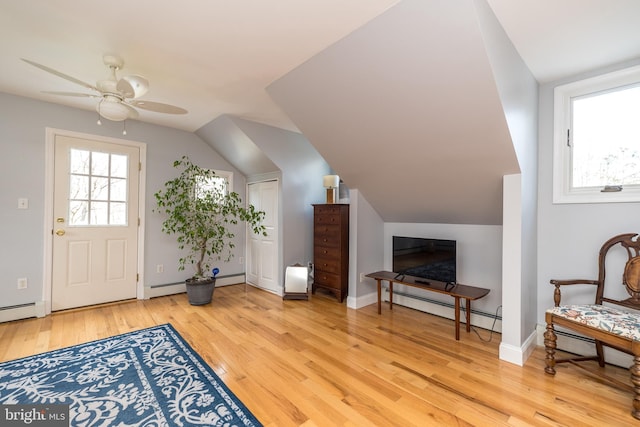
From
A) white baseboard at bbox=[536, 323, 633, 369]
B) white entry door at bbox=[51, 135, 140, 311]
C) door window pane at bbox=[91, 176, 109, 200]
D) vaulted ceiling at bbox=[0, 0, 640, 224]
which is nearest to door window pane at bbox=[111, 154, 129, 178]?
white entry door at bbox=[51, 135, 140, 311]

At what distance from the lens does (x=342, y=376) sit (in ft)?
6.75

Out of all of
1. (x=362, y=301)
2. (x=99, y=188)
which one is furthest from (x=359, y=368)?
(x=99, y=188)

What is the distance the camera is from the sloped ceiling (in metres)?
1.77

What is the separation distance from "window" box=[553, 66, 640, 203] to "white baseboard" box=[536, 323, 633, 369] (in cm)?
114

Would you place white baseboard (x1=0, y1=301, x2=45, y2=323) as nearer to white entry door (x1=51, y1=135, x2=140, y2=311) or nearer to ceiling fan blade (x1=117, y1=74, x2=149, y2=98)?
white entry door (x1=51, y1=135, x2=140, y2=311)

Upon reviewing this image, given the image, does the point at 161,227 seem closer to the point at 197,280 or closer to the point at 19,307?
the point at 197,280

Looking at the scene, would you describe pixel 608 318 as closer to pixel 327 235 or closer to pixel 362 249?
pixel 362 249

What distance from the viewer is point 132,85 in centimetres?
190

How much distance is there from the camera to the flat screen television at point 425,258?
3020 millimetres

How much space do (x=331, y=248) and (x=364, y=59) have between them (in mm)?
2402

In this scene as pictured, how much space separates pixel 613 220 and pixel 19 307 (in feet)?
18.5

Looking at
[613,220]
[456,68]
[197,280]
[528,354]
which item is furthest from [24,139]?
[613,220]

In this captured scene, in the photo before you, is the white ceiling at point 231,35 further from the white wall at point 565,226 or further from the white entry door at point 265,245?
the white entry door at point 265,245

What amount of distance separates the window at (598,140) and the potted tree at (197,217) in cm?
348
